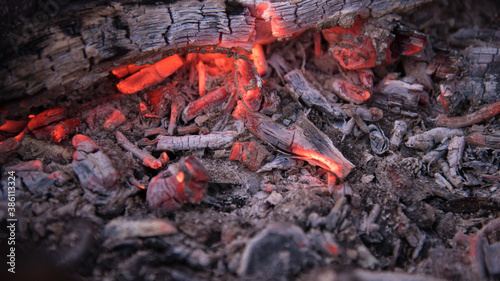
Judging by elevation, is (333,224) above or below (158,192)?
below

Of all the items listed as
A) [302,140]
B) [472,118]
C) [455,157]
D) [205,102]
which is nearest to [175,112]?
[205,102]

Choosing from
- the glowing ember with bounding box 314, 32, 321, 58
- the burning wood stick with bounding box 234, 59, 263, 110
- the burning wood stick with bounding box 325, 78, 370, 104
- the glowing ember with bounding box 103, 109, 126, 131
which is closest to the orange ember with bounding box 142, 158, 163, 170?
the glowing ember with bounding box 103, 109, 126, 131

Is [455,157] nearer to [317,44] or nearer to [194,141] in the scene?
[317,44]

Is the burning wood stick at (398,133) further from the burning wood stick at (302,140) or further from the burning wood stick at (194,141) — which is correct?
the burning wood stick at (194,141)

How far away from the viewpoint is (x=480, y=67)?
11.4 ft

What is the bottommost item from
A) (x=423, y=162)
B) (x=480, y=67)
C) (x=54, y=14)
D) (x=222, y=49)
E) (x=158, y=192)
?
(x=423, y=162)

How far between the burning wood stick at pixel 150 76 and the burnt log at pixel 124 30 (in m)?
0.36

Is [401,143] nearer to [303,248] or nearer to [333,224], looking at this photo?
[333,224]

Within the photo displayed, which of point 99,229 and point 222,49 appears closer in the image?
point 99,229

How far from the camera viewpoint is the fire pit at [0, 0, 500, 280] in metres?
2.23

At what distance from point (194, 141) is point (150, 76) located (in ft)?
2.92

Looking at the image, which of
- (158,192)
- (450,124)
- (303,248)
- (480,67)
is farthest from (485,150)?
(158,192)

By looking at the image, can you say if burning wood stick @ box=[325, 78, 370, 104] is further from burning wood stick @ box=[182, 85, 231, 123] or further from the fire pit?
burning wood stick @ box=[182, 85, 231, 123]

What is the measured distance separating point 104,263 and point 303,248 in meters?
1.31
